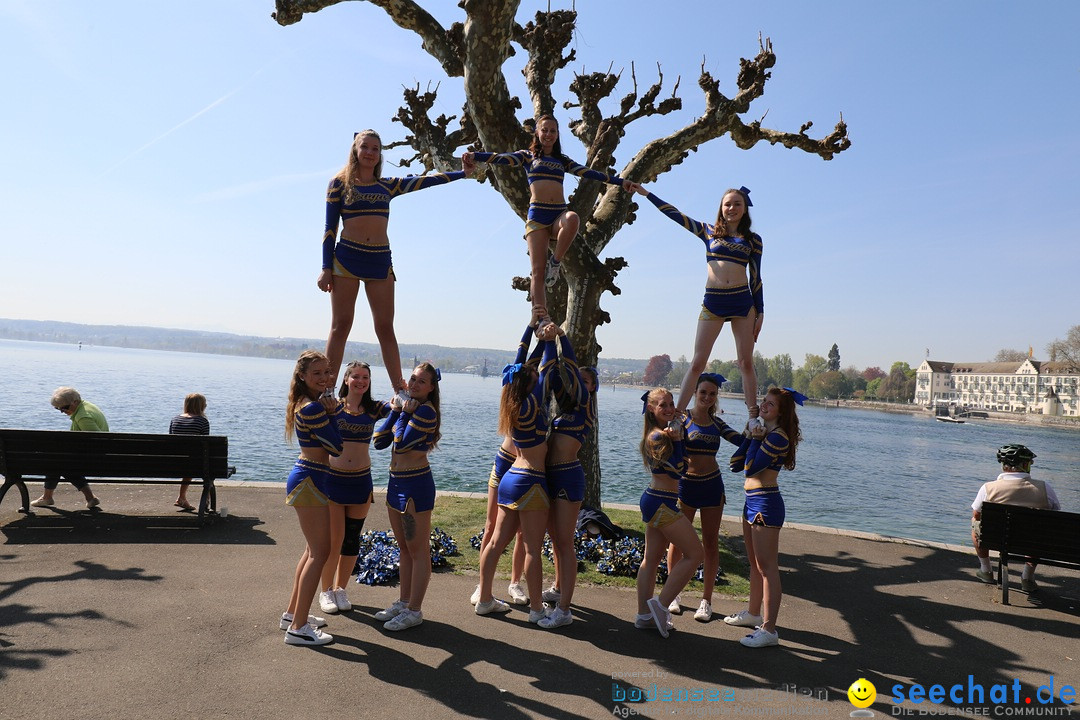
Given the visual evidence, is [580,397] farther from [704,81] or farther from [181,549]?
[704,81]

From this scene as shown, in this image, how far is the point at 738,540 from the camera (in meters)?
9.41

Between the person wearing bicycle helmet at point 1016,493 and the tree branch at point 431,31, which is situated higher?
the tree branch at point 431,31

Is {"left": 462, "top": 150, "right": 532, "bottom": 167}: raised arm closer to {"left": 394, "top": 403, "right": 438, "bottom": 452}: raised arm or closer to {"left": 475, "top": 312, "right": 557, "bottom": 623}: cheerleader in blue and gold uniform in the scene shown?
{"left": 475, "top": 312, "right": 557, "bottom": 623}: cheerleader in blue and gold uniform

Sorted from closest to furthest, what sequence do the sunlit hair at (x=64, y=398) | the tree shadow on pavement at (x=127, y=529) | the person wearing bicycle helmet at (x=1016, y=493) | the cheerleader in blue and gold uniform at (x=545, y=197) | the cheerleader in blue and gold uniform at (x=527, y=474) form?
the cheerleader in blue and gold uniform at (x=527, y=474), the cheerleader in blue and gold uniform at (x=545, y=197), the person wearing bicycle helmet at (x=1016, y=493), the tree shadow on pavement at (x=127, y=529), the sunlit hair at (x=64, y=398)

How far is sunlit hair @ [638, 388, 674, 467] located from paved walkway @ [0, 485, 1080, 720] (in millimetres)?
1487

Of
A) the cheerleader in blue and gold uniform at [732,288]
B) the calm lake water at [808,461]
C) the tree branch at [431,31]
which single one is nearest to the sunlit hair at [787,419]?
the cheerleader in blue and gold uniform at [732,288]

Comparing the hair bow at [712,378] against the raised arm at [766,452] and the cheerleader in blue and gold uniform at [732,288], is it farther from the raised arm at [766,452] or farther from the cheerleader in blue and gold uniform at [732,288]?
the raised arm at [766,452]

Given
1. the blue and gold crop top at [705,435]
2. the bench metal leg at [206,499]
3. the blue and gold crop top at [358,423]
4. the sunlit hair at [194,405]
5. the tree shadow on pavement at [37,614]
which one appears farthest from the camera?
the sunlit hair at [194,405]

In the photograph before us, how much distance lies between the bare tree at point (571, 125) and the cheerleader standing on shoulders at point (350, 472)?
4163 millimetres

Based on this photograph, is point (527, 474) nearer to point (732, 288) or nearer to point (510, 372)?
point (510, 372)

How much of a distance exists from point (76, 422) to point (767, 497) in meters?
9.13

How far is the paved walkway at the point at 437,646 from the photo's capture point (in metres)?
4.19

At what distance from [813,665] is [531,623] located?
227cm

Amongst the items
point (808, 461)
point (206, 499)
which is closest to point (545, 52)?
point (206, 499)
